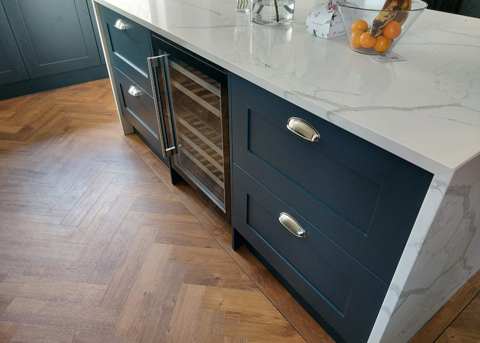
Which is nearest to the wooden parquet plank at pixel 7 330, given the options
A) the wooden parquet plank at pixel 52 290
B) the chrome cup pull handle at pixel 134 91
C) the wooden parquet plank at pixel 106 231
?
the wooden parquet plank at pixel 52 290

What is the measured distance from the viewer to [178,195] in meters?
1.90

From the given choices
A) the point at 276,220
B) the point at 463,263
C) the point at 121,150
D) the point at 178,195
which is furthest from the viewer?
the point at 121,150

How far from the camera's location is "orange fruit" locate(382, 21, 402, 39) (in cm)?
97

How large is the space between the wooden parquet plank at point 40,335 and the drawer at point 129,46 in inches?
43.3

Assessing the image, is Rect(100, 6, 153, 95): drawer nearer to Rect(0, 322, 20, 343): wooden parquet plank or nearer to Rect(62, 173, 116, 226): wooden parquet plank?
Rect(62, 173, 116, 226): wooden parquet plank

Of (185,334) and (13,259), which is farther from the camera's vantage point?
(13,259)

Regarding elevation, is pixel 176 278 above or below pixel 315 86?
below

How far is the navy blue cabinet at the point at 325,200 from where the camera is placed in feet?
2.44

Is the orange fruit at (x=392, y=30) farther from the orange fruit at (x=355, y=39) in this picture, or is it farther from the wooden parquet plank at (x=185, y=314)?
the wooden parquet plank at (x=185, y=314)

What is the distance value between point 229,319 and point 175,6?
4.56 feet

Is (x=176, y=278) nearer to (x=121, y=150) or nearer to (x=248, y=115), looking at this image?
(x=248, y=115)

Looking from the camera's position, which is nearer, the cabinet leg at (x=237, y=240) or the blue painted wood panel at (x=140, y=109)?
the cabinet leg at (x=237, y=240)

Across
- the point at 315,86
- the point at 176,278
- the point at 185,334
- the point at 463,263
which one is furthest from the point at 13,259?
the point at 463,263

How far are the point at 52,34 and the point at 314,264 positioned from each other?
287 cm
